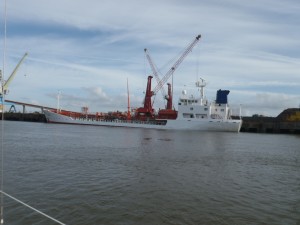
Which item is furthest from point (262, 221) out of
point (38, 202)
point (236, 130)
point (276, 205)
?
point (236, 130)

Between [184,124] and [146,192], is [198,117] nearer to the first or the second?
[184,124]

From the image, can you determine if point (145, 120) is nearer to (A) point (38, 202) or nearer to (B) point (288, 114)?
(B) point (288, 114)

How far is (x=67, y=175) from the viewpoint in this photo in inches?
685

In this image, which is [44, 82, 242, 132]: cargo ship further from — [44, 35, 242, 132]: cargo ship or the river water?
the river water

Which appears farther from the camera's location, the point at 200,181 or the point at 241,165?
the point at 241,165

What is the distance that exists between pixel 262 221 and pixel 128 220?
450cm

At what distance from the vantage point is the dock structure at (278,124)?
300ft

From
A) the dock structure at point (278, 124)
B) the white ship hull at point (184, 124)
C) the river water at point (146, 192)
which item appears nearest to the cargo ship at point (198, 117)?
the white ship hull at point (184, 124)

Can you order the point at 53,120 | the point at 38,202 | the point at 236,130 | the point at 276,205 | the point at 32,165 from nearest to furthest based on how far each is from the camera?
1. the point at 38,202
2. the point at 276,205
3. the point at 32,165
4. the point at 236,130
5. the point at 53,120

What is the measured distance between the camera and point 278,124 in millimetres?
94000

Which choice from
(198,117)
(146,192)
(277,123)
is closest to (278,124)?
(277,123)

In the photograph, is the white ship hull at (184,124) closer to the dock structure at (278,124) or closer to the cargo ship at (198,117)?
the cargo ship at (198,117)

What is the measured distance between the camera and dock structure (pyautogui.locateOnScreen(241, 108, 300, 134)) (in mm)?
91575

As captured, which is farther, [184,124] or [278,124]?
[278,124]
